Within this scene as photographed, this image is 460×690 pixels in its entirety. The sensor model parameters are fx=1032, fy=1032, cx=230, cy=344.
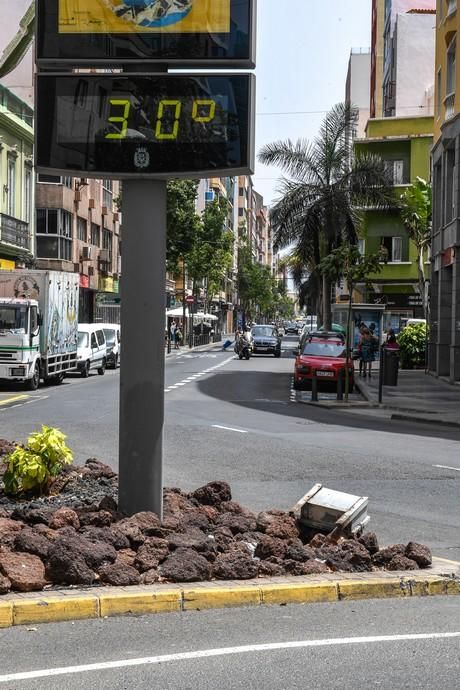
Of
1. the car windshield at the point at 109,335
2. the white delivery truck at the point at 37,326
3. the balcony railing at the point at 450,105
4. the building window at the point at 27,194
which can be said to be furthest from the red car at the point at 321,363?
the building window at the point at 27,194

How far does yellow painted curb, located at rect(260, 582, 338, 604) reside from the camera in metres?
6.75

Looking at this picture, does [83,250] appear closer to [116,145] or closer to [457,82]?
[457,82]

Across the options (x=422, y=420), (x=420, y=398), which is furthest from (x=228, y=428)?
(x=420, y=398)

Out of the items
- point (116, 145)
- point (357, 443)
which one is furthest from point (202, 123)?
point (357, 443)

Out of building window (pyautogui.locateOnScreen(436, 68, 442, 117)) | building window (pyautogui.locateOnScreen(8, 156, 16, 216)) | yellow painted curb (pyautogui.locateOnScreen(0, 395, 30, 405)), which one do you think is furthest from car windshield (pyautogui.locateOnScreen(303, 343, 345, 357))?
building window (pyautogui.locateOnScreen(8, 156, 16, 216))

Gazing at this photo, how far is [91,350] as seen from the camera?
→ 3844 centimetres

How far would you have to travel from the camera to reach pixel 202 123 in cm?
776

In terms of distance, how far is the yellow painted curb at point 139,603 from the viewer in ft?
20.8

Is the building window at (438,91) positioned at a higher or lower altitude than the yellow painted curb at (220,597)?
higher

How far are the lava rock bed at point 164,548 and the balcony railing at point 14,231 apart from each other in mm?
33053

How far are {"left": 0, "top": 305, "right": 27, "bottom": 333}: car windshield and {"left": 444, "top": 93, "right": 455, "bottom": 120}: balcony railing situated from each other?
15523 millimetres

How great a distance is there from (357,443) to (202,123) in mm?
10122

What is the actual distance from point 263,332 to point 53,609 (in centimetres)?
5814

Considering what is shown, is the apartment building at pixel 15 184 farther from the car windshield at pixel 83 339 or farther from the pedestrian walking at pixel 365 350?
the pedestrian walking at pixel 365 350
